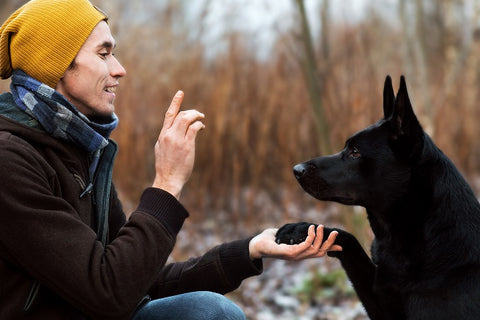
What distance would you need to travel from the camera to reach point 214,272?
220 cm

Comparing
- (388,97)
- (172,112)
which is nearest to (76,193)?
(172,112)

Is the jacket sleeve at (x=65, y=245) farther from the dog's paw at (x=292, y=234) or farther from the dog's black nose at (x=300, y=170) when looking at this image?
the dog's black nose at (x=300, y=170)

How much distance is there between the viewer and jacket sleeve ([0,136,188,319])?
1641 mm

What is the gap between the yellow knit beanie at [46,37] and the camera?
1.88m

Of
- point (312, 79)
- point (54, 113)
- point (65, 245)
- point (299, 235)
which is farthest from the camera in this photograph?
point (312, 79)

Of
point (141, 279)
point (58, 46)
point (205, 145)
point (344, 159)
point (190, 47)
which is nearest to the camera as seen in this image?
point (141, 279)

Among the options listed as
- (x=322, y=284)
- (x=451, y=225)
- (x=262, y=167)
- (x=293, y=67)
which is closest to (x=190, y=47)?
(x=293, y=67)

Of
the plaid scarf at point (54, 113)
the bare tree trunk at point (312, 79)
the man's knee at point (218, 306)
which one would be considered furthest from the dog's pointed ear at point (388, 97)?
the bare tree trunk at point (312, 79)

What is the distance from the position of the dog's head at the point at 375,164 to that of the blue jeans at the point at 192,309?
0.59m

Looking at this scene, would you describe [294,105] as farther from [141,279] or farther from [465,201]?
[141,279]

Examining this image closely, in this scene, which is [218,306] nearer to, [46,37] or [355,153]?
[355,153]

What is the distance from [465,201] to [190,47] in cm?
455

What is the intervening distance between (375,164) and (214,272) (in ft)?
2.27

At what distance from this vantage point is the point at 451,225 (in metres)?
2.11
